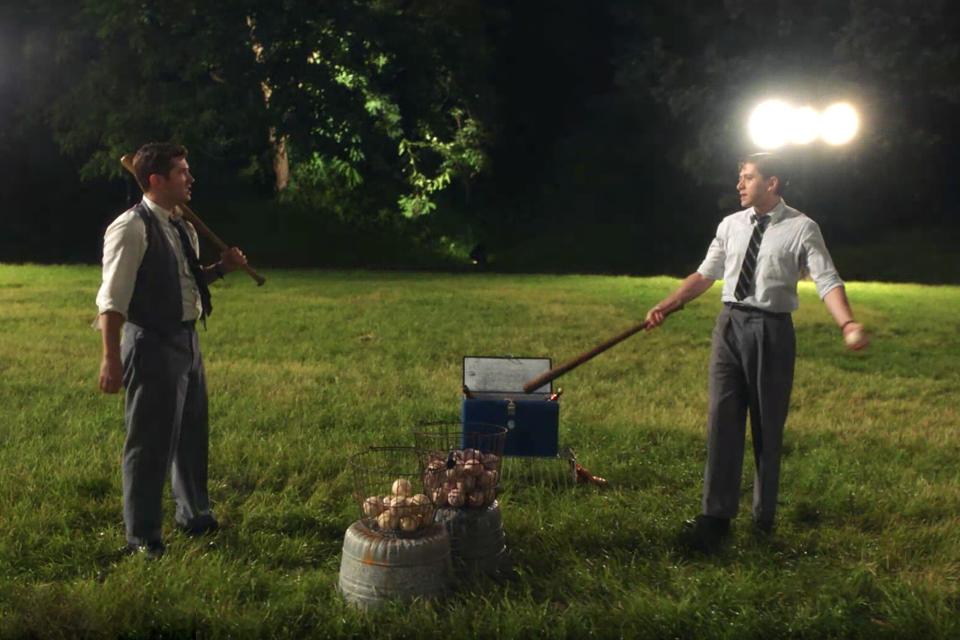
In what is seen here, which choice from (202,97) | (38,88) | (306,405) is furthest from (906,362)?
(38,88)

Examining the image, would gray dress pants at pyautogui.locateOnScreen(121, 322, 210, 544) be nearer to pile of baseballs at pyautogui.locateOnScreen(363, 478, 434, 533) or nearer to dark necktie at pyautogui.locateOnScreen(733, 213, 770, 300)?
pile of baseballs at pyautogui.locateOnScreen(363, 478, 434, 533)

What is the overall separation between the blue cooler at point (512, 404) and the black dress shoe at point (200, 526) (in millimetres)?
1564

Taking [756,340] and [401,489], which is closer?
[401,489]

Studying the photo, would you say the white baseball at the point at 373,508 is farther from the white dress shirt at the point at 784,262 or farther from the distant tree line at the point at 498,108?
the distant tree line at the point at 498,108

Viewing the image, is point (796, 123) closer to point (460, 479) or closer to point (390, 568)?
point (460, 479)

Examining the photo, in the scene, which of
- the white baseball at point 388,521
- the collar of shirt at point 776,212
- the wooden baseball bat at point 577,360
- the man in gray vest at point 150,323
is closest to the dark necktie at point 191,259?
the man in gray vest at point 150,323

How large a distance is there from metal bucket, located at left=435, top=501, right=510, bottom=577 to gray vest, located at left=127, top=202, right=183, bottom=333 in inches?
68.0

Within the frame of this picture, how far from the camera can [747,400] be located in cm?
574

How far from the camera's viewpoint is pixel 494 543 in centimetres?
496

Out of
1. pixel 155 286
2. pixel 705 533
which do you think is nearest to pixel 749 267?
pixel 705 533

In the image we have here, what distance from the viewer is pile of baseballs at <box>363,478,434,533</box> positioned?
4543mm

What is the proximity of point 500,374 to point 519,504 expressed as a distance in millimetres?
841

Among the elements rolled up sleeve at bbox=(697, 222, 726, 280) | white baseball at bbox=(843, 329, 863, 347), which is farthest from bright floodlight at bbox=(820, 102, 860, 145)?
white baseball at bbox=(843, 329, 863, 347)

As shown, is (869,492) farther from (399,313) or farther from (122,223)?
(399,313)
